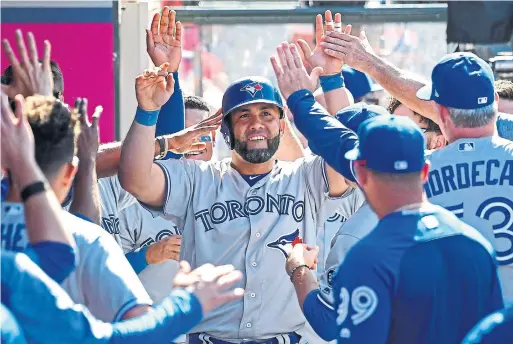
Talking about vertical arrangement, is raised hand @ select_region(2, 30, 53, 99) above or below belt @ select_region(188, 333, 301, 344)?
above

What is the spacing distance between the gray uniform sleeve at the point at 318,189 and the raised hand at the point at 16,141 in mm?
1945

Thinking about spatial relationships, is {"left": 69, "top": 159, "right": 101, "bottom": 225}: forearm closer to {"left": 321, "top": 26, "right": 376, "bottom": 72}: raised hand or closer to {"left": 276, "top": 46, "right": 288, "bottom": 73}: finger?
{"left": 276, "top": 46, "right": 288, "bottom": 73}: finger

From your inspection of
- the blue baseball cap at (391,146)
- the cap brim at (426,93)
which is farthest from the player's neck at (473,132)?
the blue baseball cap at (391,146)

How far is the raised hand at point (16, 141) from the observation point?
9.78 ft

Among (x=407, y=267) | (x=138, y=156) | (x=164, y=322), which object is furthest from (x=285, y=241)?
(x=164, y=322)

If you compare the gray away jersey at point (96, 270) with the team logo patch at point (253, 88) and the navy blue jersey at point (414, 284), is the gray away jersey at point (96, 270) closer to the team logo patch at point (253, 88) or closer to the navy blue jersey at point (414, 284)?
the navy blue jersey at point (414, 284)

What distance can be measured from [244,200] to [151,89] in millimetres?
655

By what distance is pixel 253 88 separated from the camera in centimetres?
486

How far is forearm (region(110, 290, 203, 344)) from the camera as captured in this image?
2.95 meters

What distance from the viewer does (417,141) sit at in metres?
3.31

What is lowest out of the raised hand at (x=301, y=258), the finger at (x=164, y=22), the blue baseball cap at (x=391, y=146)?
the raised hand at (x=301, y=258)

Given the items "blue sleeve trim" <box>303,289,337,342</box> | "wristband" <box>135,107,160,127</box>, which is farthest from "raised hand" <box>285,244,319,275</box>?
"wristband" <box>135,107,160,127</box>

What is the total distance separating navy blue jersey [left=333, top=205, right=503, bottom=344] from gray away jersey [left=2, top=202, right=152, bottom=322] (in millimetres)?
639

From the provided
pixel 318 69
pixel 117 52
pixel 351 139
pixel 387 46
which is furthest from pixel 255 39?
pixel 351 139
